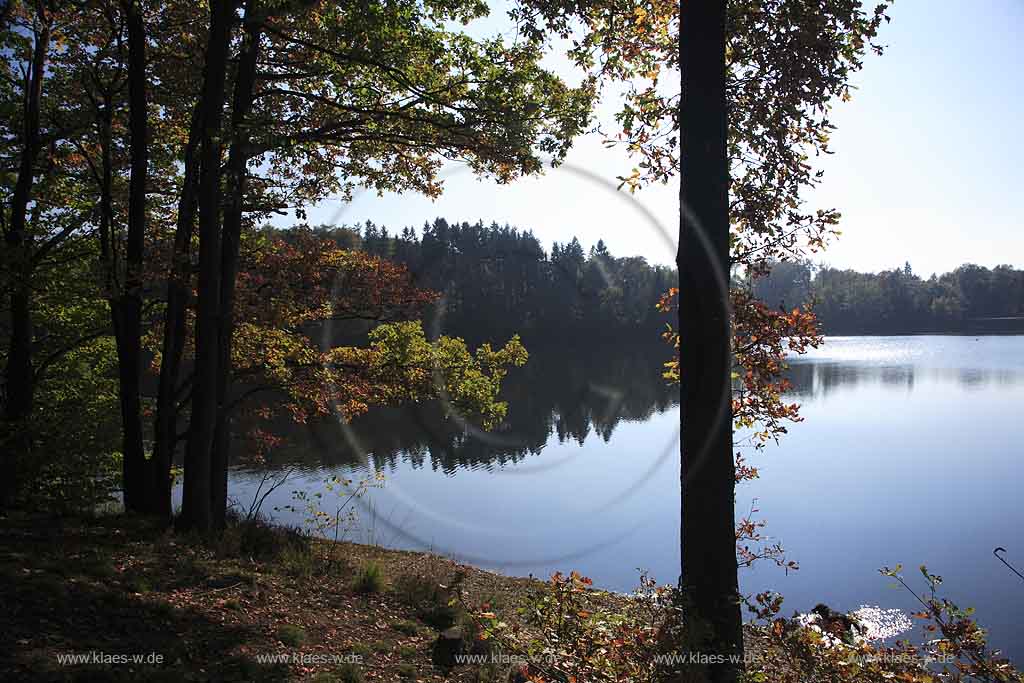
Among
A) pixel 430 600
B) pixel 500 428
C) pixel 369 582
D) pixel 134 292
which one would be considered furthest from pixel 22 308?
pixel 500 428

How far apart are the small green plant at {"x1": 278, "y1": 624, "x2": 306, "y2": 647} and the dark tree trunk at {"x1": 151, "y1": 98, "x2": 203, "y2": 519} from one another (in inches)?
215

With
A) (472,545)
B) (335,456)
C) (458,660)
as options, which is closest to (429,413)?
(335,456)

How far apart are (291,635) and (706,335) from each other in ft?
13.9

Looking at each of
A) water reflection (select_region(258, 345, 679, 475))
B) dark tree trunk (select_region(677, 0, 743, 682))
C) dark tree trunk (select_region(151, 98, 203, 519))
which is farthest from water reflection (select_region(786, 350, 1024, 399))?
dark tree trunk (select_region(677, 0, 743, 682))

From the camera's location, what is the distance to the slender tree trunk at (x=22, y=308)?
9508 millimetres

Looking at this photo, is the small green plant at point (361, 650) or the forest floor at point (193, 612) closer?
the forest floor at point (193, 612)

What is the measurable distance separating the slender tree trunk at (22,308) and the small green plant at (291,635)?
6483mm

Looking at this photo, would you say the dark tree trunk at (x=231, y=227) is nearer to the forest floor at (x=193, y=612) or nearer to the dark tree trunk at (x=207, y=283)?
the dark tree trunk at (x=207, y=283)

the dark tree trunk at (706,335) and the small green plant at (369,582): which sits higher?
the dark tree trunk at (706,335)

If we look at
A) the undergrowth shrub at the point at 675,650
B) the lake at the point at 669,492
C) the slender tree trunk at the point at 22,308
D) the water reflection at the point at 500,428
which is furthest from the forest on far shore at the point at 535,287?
the undergrowth shrub at the point at 675,650

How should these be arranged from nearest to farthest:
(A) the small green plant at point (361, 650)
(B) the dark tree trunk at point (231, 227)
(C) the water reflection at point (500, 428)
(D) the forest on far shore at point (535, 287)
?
(A) the small green plant at point (361, 650), (B) the dark tree trunk at point (231, 227), (C) the water reflection at point (500, 428), (D) the forest on far shore at point (535, 287)

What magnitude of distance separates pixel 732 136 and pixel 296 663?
19.3 ft

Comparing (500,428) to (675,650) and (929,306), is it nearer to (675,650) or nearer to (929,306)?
(675,650)

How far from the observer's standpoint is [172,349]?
33.9ft
